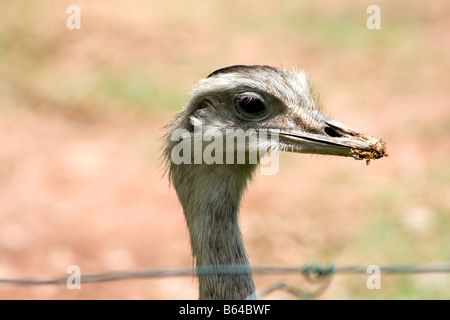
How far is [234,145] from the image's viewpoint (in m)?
3.69

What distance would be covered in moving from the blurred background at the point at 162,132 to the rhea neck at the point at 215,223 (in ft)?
1.16

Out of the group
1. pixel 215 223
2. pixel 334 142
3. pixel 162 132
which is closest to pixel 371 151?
pixel 334 142

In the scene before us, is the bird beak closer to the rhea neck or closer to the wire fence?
the rhea neck

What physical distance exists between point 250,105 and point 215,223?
0.59m

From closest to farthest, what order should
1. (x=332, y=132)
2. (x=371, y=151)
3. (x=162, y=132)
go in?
(x=371, y=151) → (x=332, y=132) → (x=162, y=132)

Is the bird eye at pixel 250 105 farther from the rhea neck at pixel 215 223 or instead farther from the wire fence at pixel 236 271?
the wire fence at pixel 236 271

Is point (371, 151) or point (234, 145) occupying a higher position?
point (234, 145)

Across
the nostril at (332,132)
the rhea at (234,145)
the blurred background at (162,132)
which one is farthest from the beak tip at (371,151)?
the blurred background at (162,132)

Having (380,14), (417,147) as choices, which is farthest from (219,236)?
(380,14)

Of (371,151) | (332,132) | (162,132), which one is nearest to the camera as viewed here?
(371,151)

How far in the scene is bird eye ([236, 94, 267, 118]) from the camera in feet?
12.1

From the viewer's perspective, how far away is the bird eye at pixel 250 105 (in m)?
3.69

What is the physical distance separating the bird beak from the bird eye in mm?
152

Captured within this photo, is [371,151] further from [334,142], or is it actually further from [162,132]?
[162,132]
